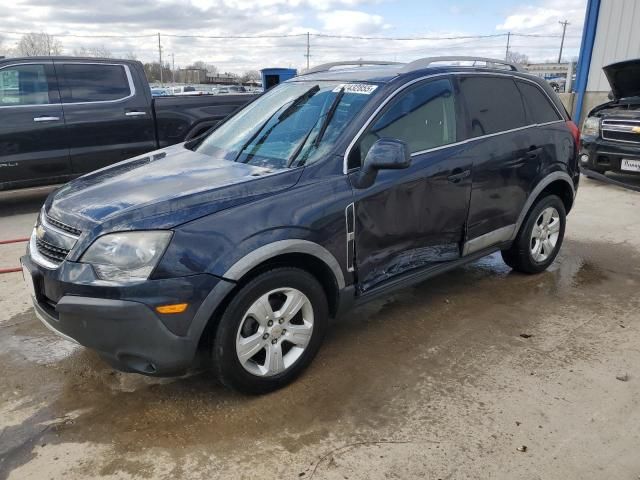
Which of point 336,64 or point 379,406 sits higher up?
point 336,64

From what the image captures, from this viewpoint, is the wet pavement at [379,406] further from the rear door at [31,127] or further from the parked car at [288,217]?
the rear door at [31,127]

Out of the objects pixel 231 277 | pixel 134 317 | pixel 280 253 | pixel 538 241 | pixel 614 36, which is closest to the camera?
pixel 134 317

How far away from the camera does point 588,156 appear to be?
347 inches

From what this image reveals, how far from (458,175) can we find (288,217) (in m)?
1.50

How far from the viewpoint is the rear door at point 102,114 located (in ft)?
22.8

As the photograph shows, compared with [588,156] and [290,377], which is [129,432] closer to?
[290,377]

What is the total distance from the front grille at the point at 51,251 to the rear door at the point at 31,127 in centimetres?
434

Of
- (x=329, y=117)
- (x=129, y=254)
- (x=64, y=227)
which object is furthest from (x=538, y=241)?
(x=64, y=227)

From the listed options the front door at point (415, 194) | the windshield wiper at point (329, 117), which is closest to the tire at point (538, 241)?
the front door at point (415, 194)

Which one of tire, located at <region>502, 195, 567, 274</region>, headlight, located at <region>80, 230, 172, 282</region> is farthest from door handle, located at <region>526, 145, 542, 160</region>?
headlight, located at <region>80, 230, 172, 282</region>

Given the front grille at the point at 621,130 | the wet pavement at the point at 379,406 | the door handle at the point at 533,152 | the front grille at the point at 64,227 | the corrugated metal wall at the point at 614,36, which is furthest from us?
the corrugated metal wall at the point at 614,36

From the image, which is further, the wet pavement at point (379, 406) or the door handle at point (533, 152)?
the door handle at point (533, 152)

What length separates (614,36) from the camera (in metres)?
12.4

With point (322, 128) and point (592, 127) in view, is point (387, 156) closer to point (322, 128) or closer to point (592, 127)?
point (322, 128)
